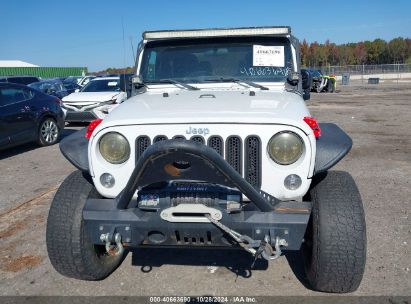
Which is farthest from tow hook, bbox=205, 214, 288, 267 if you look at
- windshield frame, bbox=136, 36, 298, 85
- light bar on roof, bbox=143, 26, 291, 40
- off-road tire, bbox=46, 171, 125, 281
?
light bar on roof, bbox=143, 26, 291, 40

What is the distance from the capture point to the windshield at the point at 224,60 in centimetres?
415

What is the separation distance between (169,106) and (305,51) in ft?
360

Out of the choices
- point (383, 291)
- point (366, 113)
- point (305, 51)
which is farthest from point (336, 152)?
point (305, 51)

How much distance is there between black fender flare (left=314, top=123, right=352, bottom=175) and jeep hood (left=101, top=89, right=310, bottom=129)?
265mm

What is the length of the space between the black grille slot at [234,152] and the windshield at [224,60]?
4.90 ft

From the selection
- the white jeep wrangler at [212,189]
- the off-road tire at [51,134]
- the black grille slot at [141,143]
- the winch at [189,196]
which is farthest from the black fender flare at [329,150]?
the off-road tire at [51,134]

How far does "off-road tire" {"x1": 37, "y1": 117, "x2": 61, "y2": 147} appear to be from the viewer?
9.45m

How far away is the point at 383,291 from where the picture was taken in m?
3.20

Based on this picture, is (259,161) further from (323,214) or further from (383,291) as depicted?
(383,291)

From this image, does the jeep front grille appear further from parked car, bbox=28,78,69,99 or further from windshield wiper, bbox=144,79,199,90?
parked car, bbox=28,78,69,99

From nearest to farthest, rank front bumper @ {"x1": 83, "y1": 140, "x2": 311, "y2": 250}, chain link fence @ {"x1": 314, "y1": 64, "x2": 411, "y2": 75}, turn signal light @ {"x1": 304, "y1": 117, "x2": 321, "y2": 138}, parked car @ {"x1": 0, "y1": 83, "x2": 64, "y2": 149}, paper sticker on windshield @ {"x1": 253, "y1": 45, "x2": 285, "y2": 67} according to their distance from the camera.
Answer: front bumper @ {"x1": 83, "y1": 140, "x2": 311, "y2": 250}, turn signal light @ {"x1": 304, "y1": 117, "x2": 321, "y2": 138}, paper sticker on windshield @ {"x1": 253, "y1": 45, "x2": 285, "y2": 67}, parked car @ {"x1": 0, "y1": 83, "x2": 64, "y2": 149}, chain link fence @ {"x1": 314, "y1": 64, "x2": 411, "y2": 75}

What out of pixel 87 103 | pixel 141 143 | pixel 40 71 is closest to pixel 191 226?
pixel 141 143

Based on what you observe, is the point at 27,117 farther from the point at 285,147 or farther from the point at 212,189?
the point at 285,147

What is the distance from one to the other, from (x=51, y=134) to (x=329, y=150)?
8188 millimetres
